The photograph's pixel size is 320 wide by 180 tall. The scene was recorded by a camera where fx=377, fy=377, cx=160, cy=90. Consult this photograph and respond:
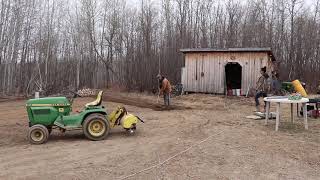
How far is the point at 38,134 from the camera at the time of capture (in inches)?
318

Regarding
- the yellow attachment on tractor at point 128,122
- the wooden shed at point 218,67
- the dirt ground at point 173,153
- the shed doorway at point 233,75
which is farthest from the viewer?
the shed doorway at point 233,75

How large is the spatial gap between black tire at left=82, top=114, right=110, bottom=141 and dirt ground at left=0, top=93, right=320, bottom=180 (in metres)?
0.16

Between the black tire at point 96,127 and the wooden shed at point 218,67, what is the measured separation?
13980 millimetres

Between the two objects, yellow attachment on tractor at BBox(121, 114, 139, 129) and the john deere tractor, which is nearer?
the john deere tractor

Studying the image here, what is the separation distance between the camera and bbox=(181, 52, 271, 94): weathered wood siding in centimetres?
2100

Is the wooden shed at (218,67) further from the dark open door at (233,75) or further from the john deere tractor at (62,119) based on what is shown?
the john deere tractor at (62,119)

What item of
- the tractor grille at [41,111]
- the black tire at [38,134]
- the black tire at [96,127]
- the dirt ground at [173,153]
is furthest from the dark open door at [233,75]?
the black tire at [38,134]

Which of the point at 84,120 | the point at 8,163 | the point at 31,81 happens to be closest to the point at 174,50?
the point at 31,81

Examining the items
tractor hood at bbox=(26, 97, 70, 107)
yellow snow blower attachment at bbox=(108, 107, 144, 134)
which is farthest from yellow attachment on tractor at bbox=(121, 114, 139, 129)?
tractor hood at bbox=(26, 97, 70, 107)

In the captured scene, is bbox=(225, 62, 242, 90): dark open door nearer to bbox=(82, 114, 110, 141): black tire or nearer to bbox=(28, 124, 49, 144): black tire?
bbox=(82, 114, 110, 141): black tire

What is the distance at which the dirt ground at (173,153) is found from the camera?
5719 millimetres

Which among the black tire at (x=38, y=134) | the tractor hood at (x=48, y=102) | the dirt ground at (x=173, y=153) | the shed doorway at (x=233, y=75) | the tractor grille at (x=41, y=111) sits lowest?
the dirt ground at (x=173, y=153)

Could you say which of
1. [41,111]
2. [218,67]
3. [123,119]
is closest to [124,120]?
[123,119]

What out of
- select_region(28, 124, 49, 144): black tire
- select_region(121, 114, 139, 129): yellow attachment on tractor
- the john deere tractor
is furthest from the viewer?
select_region(121, 114, 139, 129): yellow attachment on tractor
